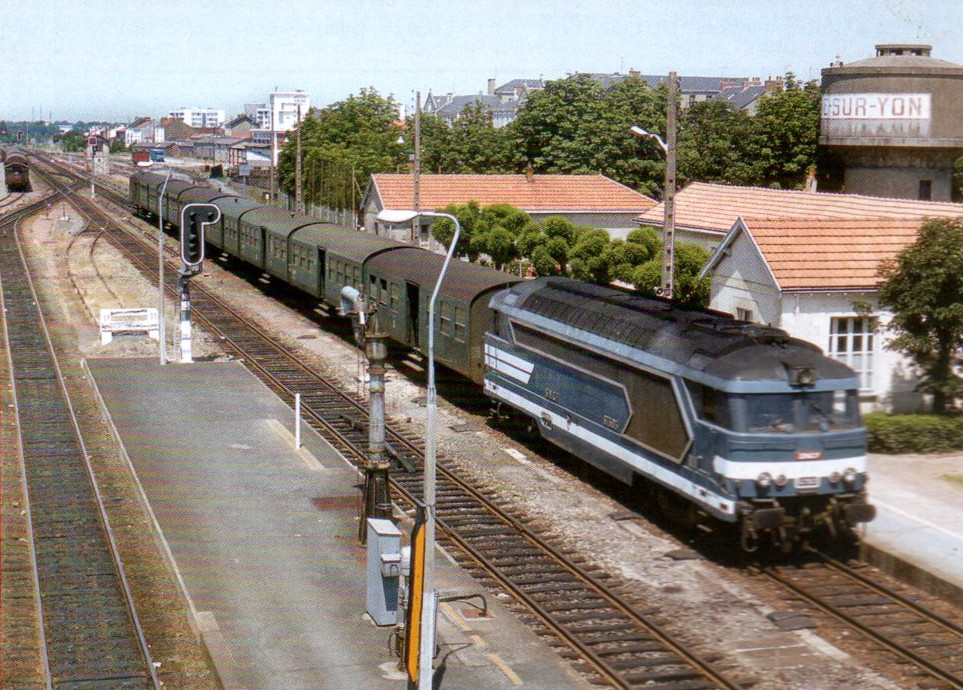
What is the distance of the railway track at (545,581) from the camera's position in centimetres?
1532

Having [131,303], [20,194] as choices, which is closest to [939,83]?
[131,303]

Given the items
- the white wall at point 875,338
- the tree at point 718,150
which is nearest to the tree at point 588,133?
the tree at point 718,150

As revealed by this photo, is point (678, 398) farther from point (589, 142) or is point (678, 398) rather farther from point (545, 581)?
point (589, 142)

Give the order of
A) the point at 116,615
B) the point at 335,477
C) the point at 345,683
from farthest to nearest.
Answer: the point at 335,477, the point at 116,615, the point at 345,683

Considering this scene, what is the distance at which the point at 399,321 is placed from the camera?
34188mm

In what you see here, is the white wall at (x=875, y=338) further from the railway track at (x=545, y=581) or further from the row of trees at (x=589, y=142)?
the row of trees at (x=589, y=142)

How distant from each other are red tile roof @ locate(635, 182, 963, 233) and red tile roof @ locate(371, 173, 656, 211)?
1543cm

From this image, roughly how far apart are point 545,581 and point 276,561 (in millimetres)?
4336

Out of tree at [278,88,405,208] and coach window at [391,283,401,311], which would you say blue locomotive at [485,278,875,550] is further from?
tree at [278,88,405,208]

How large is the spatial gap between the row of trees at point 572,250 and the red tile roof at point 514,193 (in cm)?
829

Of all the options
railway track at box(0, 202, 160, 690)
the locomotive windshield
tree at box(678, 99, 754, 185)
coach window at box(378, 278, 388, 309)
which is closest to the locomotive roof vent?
the locomotive windshield

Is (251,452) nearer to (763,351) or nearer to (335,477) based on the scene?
(335,477)

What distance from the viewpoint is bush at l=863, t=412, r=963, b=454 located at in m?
25.2

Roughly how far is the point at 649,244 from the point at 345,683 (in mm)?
27115
